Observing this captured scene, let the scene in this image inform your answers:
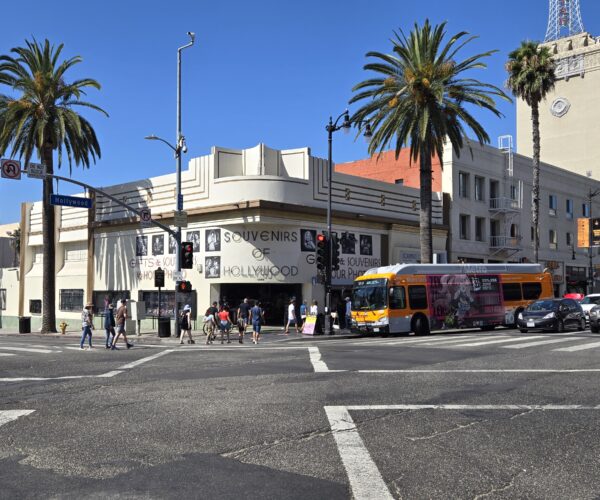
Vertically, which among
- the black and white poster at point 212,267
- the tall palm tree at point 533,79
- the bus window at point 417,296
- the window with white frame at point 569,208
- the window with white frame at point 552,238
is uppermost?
the tall palm tree at point 533,79

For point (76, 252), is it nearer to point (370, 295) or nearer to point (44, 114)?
point (44, 114)

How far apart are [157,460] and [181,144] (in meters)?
25.0

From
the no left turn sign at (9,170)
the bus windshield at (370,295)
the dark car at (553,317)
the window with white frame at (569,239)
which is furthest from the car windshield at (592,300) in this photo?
the no left turn sign at (9,170)

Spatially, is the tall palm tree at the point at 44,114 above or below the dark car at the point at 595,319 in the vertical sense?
above

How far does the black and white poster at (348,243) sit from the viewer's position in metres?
36.1

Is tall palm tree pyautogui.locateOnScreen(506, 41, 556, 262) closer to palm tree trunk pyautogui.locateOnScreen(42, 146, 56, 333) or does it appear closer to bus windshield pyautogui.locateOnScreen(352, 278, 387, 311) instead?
bus windshield pyautogui.locateOnScreen(352, 278, 387, 311)

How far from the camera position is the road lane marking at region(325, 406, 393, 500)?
552 cm

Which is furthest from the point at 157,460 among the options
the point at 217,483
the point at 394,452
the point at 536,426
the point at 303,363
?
the point at 303,363

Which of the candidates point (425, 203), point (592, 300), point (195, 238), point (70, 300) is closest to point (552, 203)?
point (592, 300)

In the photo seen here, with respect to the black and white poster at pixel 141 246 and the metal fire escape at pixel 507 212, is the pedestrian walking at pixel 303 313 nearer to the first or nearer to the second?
the black and white poster at pixel 141 246

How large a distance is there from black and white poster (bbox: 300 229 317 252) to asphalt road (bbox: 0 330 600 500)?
759 inches

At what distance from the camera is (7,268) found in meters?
49.9

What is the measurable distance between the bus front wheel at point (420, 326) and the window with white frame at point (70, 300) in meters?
24.4

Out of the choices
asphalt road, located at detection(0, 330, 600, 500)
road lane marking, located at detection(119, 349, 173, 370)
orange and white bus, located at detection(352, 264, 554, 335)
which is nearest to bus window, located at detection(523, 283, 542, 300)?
orange and white bus, located at detection(352, 264, 554, 335)
